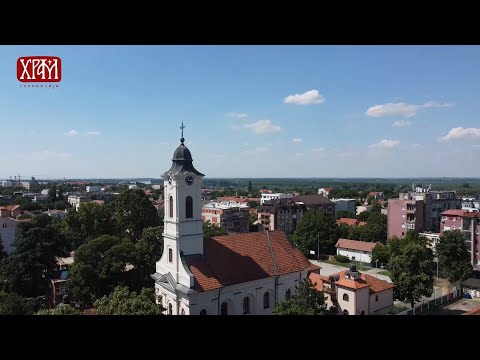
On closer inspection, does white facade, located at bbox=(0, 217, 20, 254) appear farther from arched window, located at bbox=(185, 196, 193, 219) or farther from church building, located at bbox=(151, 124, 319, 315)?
arched window, located at bbox=(185, 196, 193, 219)

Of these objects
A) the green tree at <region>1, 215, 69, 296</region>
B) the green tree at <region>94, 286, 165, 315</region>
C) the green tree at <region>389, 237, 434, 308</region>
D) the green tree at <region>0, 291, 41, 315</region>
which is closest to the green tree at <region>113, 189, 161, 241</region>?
the green tree at <region>1, 215, 69, 296</region>

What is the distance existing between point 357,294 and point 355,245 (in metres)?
12.7

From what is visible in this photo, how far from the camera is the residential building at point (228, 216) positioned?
32531mm

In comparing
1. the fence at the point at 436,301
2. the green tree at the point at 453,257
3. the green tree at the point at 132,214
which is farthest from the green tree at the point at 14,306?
the green tree at the point at 453,257

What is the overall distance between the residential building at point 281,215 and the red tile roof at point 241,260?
18943 millimetres

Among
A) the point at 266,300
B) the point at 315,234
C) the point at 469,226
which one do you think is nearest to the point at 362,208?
the point at 315,234

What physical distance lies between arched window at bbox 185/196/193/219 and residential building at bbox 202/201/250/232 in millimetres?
19897

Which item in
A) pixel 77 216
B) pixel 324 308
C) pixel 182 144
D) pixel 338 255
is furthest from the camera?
pixel 338 255

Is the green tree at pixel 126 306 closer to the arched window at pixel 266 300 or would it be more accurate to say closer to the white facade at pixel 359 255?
the arched window at pixel 266 300

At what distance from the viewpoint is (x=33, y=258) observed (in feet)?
50.6
